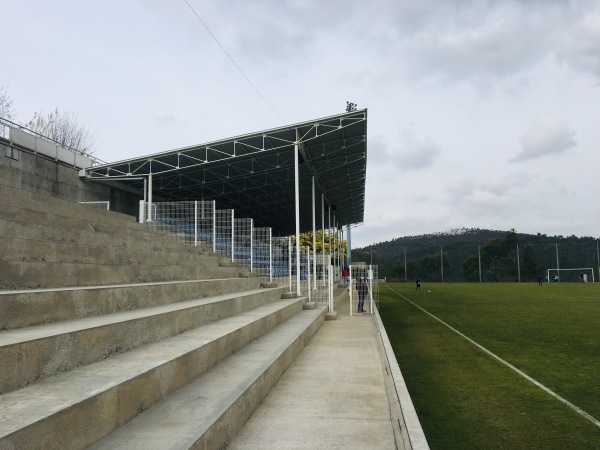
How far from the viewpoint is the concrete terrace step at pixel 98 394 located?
223 centimetres

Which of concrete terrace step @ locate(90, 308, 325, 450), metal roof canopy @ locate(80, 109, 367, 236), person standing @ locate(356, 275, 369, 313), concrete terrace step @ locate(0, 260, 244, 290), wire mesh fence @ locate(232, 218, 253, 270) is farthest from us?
metal roof canopy @ locate(80, 109, 367, 236)

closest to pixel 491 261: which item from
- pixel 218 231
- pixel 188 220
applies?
pixel 218 231

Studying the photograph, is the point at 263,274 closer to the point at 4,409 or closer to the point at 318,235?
the point at 4,409

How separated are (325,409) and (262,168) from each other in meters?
16.7

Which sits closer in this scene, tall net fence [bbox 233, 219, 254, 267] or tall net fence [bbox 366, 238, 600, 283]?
tall net fence [bbox 233, 219, 254, 267]

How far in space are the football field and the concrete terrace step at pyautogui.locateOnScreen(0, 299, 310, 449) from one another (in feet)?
8.15

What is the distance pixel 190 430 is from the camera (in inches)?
115

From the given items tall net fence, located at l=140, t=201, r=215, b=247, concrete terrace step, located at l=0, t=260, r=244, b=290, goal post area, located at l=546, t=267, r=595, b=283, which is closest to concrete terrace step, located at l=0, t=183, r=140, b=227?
concrete terrace step, located at l=0, t=260, r=244, b=290

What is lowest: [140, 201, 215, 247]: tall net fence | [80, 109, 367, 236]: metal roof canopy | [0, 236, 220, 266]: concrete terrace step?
[0, 236, 220, 266]: concrete terrace step

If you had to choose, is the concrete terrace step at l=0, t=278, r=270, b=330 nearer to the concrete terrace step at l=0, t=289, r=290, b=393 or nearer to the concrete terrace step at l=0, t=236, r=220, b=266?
the concrete terrace step at l=0, t=289, r=290, b=393

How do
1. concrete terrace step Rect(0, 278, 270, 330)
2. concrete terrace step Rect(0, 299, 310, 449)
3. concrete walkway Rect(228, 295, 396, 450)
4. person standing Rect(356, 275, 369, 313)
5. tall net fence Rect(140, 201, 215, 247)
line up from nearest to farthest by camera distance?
concrete terrace step Rect(0, 299, 310, 449) → concrete terrace step Rect(0, 278, 270, 330) → concrete walkway Rect(228, 295, 396, 450) → tall net fence Rect(140, 201, 215, 247) → person standing Rect(356, 275, 369, 313)

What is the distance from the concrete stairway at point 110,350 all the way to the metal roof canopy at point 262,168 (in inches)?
376

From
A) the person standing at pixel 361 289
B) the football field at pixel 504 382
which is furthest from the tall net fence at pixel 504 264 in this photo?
the football field at pixel 504 382

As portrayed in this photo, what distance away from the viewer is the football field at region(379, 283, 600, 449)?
4555 mm
